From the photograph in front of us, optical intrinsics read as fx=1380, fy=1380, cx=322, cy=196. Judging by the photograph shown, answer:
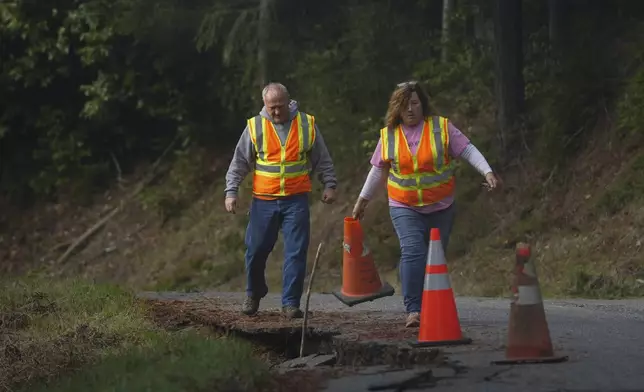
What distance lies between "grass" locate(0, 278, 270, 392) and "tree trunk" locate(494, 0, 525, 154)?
794cm

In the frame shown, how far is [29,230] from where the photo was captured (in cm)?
2697

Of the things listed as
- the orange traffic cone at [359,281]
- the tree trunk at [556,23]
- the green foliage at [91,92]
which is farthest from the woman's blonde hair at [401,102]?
the green foliage at [91,92]

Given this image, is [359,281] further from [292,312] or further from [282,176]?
[282,176]

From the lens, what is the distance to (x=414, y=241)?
9.45 m

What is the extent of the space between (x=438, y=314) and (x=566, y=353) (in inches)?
32.9

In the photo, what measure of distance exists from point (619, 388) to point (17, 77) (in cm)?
2110

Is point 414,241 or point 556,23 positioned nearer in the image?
point 414,241

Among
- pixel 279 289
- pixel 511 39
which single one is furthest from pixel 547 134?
pixel 279 289

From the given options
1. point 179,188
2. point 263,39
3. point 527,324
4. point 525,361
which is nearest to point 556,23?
point 263,39

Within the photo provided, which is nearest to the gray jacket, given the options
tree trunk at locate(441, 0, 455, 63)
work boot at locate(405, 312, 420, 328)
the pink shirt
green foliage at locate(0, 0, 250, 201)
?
the pink shirt

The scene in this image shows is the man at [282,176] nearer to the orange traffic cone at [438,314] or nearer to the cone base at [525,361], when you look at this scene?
the orange traffic cone at [438,314]

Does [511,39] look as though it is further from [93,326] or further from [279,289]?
[93,326]

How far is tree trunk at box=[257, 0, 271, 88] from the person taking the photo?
2194 centimetres

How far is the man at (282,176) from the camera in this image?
1055 centimetres
